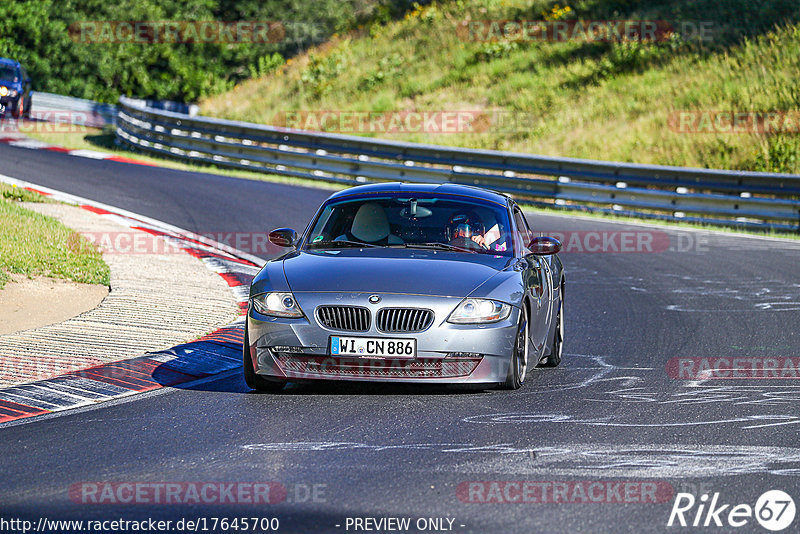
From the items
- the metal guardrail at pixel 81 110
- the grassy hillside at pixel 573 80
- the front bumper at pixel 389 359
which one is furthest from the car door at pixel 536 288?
the metal guardrail at pixel 81 110

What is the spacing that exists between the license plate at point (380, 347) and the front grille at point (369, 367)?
Result: 45 millimetres

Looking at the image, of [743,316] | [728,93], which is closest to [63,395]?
[743,316]

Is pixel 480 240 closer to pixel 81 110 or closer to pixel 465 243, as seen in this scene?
pixel 465 243

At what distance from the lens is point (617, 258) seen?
682 inches

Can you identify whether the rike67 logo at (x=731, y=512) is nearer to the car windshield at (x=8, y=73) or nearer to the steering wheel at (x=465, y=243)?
the steering wheel at (x=465, y=243)

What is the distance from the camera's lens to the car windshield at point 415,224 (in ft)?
29.4

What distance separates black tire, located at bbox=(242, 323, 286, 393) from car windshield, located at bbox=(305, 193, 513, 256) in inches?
50.9

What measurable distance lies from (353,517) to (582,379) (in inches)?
159

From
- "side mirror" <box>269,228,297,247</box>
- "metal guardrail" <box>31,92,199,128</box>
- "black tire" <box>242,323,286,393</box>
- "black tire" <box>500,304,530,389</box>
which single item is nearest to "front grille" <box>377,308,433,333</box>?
"black tire" <box>500,304,530,389</box>

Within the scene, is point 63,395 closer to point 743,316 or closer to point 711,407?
point 711,407

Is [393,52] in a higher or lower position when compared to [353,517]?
higher

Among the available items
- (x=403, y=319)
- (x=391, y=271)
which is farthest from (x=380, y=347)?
(x=391, y=271)

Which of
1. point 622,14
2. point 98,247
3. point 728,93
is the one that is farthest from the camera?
point 622,14

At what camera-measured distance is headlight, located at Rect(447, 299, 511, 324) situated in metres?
7.79
